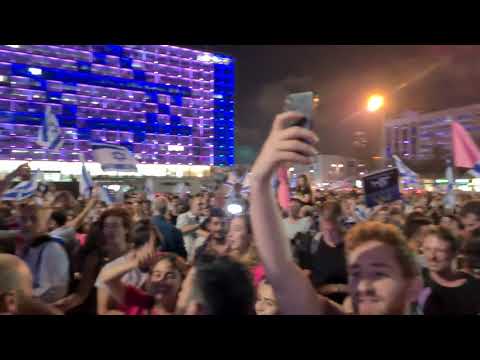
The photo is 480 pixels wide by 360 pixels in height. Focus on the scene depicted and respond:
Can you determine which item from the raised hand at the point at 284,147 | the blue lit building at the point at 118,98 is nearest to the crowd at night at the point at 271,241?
the raised hand at the point at 284,147

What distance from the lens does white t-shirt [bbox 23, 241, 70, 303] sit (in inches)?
149

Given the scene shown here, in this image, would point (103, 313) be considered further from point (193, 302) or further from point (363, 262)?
point (363, 262)

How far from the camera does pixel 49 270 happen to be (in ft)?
12.6

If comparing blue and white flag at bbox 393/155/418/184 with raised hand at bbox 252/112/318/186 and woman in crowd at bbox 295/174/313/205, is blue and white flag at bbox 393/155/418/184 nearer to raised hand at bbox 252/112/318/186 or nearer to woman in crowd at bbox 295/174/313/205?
woman in crowd at bbox 295/174/313/205

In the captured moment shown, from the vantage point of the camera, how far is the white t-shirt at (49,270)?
3789mm

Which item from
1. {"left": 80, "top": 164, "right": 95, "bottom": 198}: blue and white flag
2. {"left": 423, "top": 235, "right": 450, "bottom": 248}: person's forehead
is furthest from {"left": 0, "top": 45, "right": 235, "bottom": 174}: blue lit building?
{"left": 423, "top": 235, "right": 450, "bottom": 248}: person's forehead

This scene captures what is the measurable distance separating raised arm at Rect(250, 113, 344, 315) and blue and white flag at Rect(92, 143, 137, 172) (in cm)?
443

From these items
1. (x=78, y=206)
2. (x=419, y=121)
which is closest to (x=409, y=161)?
(x=419, y=121)

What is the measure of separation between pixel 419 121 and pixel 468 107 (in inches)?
64.5

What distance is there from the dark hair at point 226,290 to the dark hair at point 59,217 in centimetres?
261

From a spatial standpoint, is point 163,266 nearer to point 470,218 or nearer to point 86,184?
point 470,218
